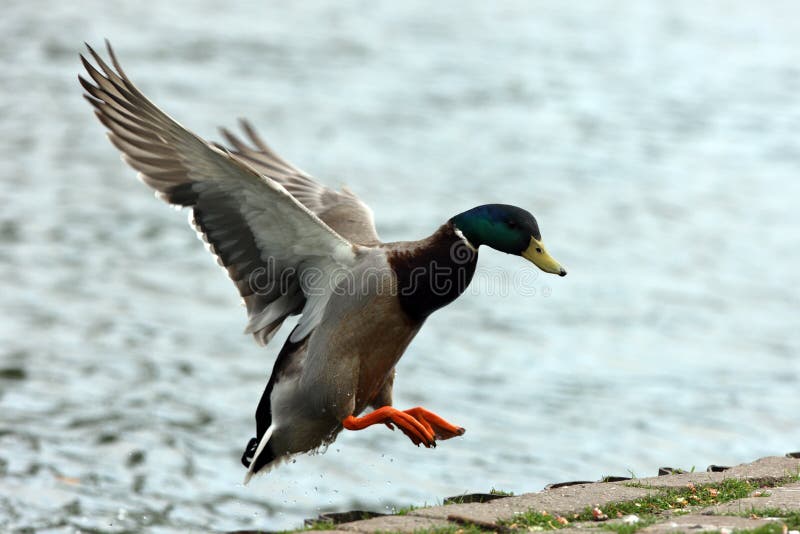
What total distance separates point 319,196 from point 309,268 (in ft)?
5.27

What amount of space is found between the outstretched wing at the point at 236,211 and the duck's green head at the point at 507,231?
572 millimetres

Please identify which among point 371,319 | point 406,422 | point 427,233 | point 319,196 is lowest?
point 406,422

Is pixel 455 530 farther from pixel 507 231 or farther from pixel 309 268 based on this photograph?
pixel 309 268

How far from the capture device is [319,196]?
24.2 ft

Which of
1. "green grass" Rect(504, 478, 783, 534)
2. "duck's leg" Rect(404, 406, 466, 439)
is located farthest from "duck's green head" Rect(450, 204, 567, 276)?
"green grass" Rect(504, 478, 783, 534)

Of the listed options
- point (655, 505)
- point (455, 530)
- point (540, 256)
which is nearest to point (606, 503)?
point (655, 505)

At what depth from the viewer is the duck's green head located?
561cm

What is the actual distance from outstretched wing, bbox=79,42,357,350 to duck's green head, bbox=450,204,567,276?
0.57 metres

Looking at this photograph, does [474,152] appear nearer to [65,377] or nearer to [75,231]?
[75,231]

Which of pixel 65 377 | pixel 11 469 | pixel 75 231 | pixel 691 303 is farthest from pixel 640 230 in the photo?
pixel 11 469

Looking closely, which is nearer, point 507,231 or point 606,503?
point 606,503

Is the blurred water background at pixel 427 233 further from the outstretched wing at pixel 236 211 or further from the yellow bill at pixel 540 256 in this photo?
the yellow bill at pixel 540 256

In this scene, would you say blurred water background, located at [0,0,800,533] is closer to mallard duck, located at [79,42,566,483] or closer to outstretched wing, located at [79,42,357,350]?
mallard duck, located at [79,42,566,483]

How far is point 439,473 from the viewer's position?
9031mm
